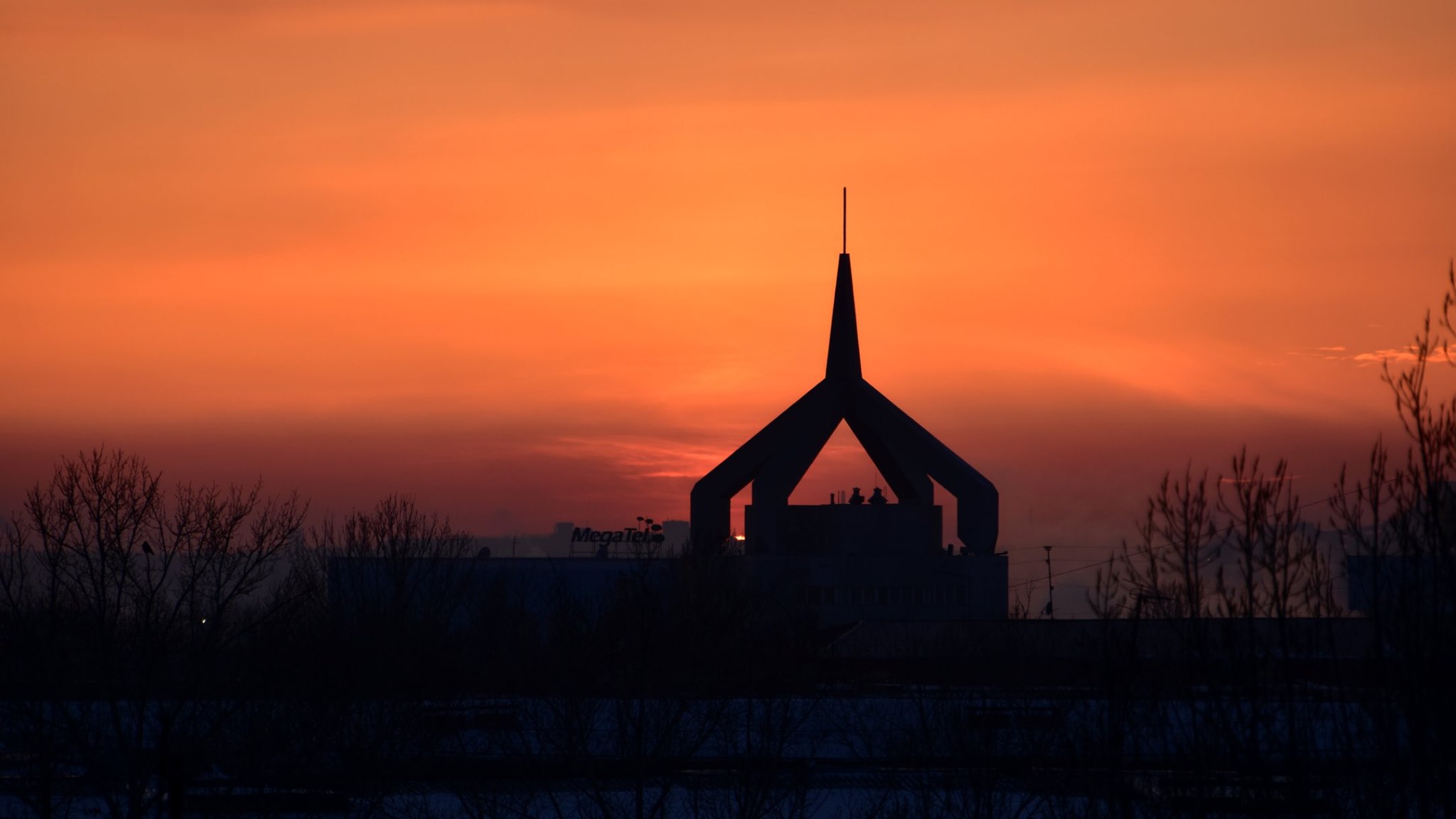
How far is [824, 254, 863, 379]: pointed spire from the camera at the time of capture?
56.9 metres

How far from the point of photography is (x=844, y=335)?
57.6 m

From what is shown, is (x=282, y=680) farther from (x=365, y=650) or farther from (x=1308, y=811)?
(x=1308, y=811)

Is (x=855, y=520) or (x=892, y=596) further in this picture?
(x=855, y=520)

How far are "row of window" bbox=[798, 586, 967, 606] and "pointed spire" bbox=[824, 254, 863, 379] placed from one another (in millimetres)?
8062

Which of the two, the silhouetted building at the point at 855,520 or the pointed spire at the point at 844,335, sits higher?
the pointed spire at the point at 844,335

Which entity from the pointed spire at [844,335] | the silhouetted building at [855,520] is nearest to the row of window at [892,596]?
the silhouetted building at [855,520]

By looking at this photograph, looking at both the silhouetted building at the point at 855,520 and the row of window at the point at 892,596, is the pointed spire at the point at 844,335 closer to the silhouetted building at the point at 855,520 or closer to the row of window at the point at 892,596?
the silhouetted building at the point at 855,520

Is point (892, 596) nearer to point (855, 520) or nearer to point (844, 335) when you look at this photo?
point (855, 520)

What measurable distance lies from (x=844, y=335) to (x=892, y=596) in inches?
399

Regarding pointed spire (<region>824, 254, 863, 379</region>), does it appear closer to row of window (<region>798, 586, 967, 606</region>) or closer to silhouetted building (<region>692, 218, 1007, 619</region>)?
silhouetted building (<region>692, 218, 1007, 619</region>)

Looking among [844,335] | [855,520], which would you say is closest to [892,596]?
[855,520]

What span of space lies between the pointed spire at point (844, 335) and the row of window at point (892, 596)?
8.06 m

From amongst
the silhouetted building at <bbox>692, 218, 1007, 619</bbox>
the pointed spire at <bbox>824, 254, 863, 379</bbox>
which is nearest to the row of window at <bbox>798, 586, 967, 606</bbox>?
the silhouetted building at <bbox>692, 218, 1007, 619</bbox>

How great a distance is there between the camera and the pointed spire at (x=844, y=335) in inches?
2242
